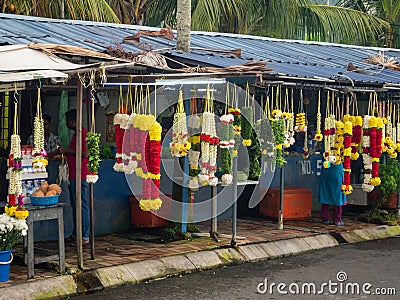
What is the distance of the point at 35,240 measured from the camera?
10453 mm

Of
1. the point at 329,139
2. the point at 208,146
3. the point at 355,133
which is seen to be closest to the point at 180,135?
the point at 208,146

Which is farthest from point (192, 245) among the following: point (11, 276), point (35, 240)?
point (11, 276)

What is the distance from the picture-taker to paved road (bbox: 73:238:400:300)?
8414 millimetres

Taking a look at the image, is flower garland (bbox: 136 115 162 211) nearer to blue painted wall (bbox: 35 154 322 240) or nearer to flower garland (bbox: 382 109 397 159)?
blue painted wall (bbox: 35 154 322 240)

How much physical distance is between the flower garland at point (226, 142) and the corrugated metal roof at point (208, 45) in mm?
759

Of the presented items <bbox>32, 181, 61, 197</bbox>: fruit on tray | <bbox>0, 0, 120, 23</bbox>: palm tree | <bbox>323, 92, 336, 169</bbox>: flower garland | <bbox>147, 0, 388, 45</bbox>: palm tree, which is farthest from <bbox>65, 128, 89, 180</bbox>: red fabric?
<bbox>147, 0, 388, 45</bbox>: palm tree

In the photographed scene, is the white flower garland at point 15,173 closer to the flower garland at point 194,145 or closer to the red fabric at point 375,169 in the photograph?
the flower garland at point 194,145

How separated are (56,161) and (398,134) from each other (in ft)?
18.3

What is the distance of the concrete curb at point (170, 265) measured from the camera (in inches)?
324

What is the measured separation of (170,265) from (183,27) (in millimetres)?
3694

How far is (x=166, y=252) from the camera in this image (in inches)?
396

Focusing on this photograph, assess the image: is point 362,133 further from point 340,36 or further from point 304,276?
point 340,36

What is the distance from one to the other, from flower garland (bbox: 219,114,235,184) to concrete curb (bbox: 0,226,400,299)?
99cm

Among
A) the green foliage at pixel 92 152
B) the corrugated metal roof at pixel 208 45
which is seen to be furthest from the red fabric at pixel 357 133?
the green foliage at pixel 92 152
